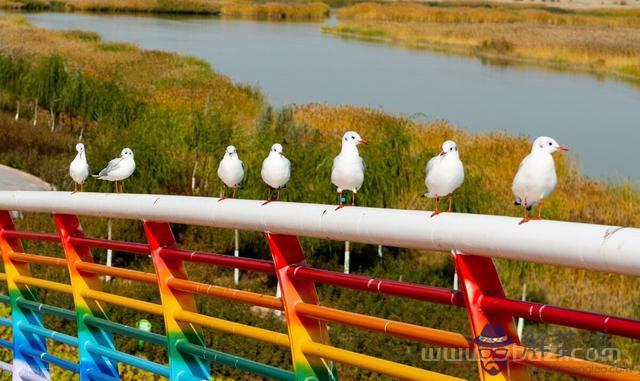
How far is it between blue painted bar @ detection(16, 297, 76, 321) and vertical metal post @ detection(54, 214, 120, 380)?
9 centimetres

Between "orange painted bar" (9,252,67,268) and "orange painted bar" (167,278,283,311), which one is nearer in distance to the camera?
"orange painted bar" (167,278,283,311)

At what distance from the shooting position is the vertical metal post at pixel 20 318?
15.7ft

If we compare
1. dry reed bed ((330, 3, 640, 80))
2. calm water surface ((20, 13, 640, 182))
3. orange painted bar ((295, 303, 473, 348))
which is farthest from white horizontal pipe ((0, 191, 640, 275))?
dry reed bed ((330, 3, 640, 80))

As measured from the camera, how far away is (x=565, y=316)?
2.33 metres

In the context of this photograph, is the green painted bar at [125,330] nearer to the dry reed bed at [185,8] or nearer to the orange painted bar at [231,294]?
the orange painted bar at [231,294]

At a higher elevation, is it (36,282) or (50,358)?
(36,282)

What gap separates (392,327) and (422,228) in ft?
Answer: 0.96

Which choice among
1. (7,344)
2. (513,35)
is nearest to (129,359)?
(7,344)

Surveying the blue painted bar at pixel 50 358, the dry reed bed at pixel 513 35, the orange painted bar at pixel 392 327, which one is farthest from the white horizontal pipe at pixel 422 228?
the dry reed bed at pixel 513 35

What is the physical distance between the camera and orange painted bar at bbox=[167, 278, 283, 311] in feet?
10.5

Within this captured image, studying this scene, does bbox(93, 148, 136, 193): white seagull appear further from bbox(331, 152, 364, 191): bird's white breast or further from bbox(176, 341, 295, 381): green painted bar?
bbox(176, 341, 295, 381): green painted bar

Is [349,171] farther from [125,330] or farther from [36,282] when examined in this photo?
[36,282]

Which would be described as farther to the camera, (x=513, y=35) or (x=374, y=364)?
(x=513, y=35)

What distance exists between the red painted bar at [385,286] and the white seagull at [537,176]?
2.56 ft
